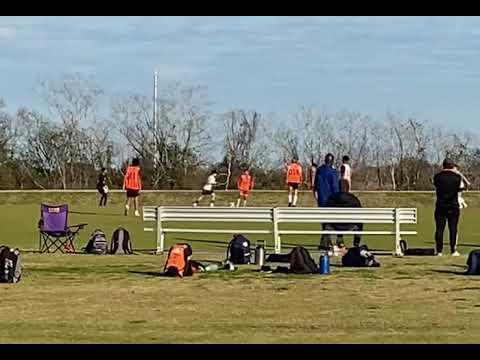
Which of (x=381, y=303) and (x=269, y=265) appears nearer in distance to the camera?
(x=381, y=303)

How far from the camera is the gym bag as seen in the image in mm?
14625

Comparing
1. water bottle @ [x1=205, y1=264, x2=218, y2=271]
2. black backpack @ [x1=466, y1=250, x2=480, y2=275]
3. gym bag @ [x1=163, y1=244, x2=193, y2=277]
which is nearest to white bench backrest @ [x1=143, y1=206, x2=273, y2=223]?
water bottle @ [x1=205, y1=264, x2=218, y2=271]

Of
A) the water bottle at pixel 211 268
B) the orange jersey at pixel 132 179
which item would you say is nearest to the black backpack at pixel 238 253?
the water bottle at pixel 211 268

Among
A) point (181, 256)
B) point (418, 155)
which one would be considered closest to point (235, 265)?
point (181, 256)

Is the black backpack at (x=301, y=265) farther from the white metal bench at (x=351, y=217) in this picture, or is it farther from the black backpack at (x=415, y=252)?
the black backpack at (x=415, y=252)

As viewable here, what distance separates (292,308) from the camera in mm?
11430

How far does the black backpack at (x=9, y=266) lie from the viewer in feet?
45.6

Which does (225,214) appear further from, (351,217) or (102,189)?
(102,189)

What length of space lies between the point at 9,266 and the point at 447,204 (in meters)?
7.76

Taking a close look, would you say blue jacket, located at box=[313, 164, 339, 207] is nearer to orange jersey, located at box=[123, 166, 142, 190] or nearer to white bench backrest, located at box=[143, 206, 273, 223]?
white bench backrest, located at box=[143, 206, 273, 223]

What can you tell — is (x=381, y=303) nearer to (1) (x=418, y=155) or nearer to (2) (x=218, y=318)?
(2) (x=218, y=318)

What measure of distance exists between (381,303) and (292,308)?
110 cm

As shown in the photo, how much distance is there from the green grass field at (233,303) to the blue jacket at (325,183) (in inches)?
103
